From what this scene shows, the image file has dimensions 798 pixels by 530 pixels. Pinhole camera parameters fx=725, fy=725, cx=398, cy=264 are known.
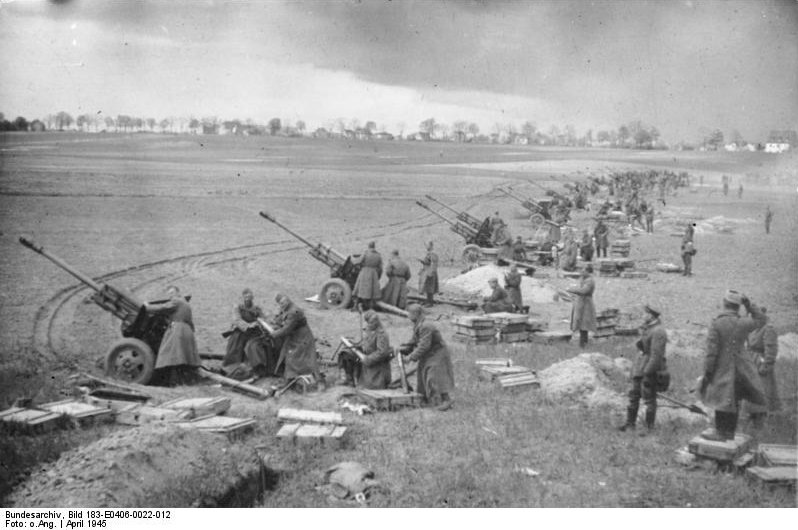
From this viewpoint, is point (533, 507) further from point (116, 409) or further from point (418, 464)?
point (116, 409)

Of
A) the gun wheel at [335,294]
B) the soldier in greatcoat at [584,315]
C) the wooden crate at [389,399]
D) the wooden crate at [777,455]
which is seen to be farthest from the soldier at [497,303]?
the wooden crate at [777,455]

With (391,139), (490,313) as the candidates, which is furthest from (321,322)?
(391,139)

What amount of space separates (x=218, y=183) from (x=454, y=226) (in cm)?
1806

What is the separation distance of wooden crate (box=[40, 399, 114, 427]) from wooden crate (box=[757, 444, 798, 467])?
7.57 meters

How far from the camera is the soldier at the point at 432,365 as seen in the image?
10.2 m

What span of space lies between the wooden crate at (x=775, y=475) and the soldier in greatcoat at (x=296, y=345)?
624 centimetres

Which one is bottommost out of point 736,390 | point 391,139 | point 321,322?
point 321,322

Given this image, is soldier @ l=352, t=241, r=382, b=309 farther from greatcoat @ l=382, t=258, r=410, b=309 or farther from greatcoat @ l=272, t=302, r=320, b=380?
greatcoat @ l=272, t=302, r=320, b=380

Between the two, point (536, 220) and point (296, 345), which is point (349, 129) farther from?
point (296, 345)

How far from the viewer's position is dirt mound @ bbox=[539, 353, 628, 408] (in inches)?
413

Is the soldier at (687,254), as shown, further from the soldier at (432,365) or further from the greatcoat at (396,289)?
the soldier at (432,365)

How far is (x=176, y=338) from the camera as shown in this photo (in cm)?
1102

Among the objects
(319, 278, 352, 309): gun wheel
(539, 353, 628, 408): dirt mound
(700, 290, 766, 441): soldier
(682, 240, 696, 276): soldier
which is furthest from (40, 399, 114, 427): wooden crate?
(682, 240, 696, 276): soldier

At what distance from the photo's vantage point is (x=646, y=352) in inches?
364
